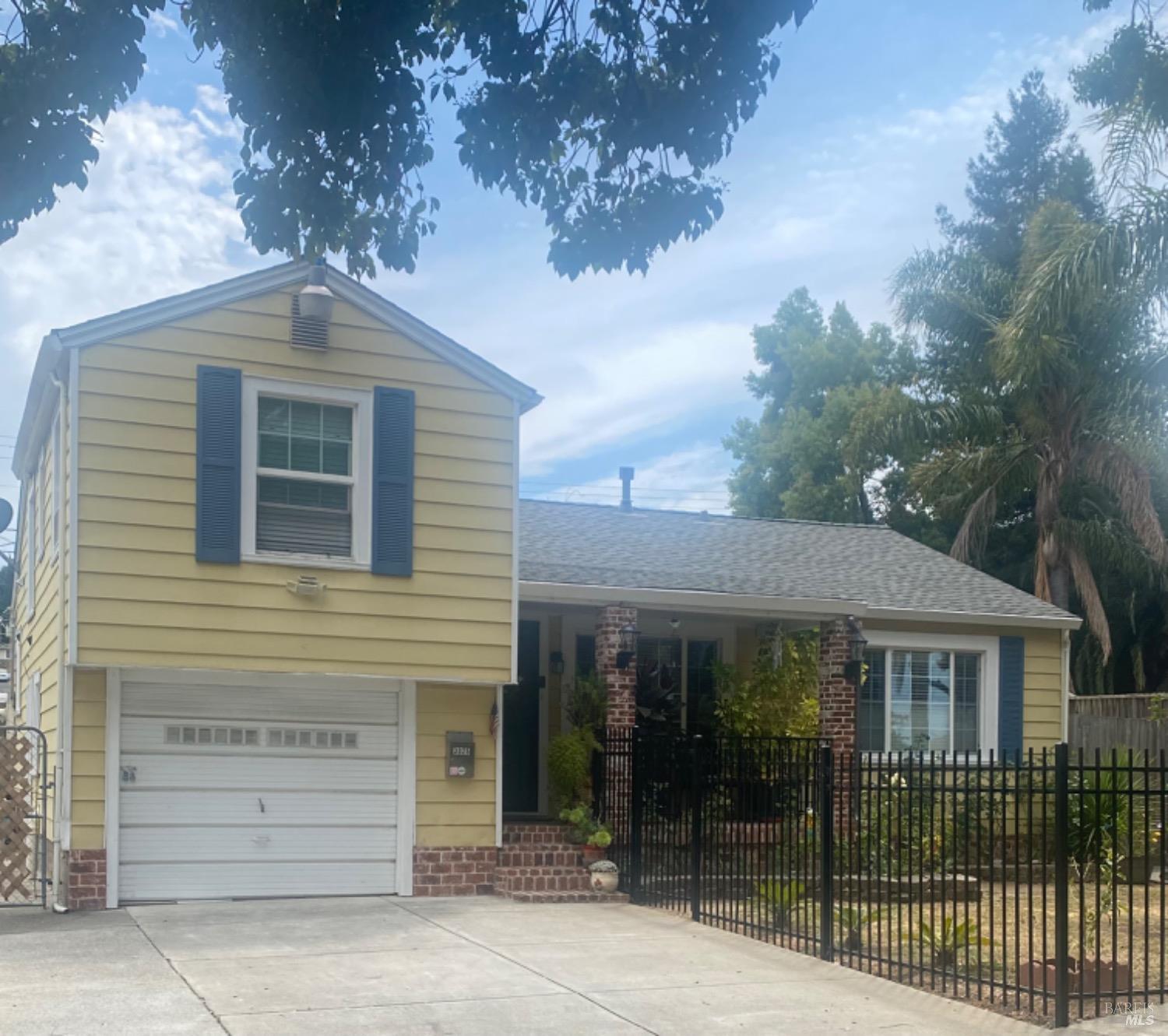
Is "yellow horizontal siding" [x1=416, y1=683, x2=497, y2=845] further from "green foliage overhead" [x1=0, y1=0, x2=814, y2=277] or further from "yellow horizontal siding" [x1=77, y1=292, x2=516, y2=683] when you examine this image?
"green foliage overhead" [x1=0, y1=0, x2=814, y2=277]

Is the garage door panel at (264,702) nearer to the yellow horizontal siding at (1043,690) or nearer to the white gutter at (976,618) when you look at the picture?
the white gutter at (976,618)

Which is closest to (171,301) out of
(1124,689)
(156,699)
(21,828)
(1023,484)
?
(156,699)

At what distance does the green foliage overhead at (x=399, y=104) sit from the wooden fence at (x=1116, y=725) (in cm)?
1585

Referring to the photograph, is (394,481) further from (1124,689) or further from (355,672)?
(1124,689)

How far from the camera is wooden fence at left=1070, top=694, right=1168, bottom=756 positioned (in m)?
21.9

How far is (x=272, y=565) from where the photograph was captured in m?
12.8

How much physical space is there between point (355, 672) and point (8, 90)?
22.9ft

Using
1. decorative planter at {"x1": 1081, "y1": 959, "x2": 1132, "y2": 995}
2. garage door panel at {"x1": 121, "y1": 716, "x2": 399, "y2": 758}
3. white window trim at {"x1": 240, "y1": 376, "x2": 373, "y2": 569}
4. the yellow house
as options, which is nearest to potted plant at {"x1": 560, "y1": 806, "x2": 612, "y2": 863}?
the yellow house

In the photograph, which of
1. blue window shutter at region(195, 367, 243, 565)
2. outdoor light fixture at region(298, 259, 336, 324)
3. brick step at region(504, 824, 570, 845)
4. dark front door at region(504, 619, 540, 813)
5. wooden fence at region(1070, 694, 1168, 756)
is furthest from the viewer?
wooden fence at region(1070, 694, 1168, 756)

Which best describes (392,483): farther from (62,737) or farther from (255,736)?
(62,737)

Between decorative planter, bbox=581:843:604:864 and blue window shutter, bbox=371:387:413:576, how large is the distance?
314cm

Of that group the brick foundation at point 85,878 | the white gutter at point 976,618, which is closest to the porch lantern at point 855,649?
the white gutter at point 976,618

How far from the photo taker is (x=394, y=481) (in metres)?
13.3

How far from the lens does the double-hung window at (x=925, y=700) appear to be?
17.9 metres
